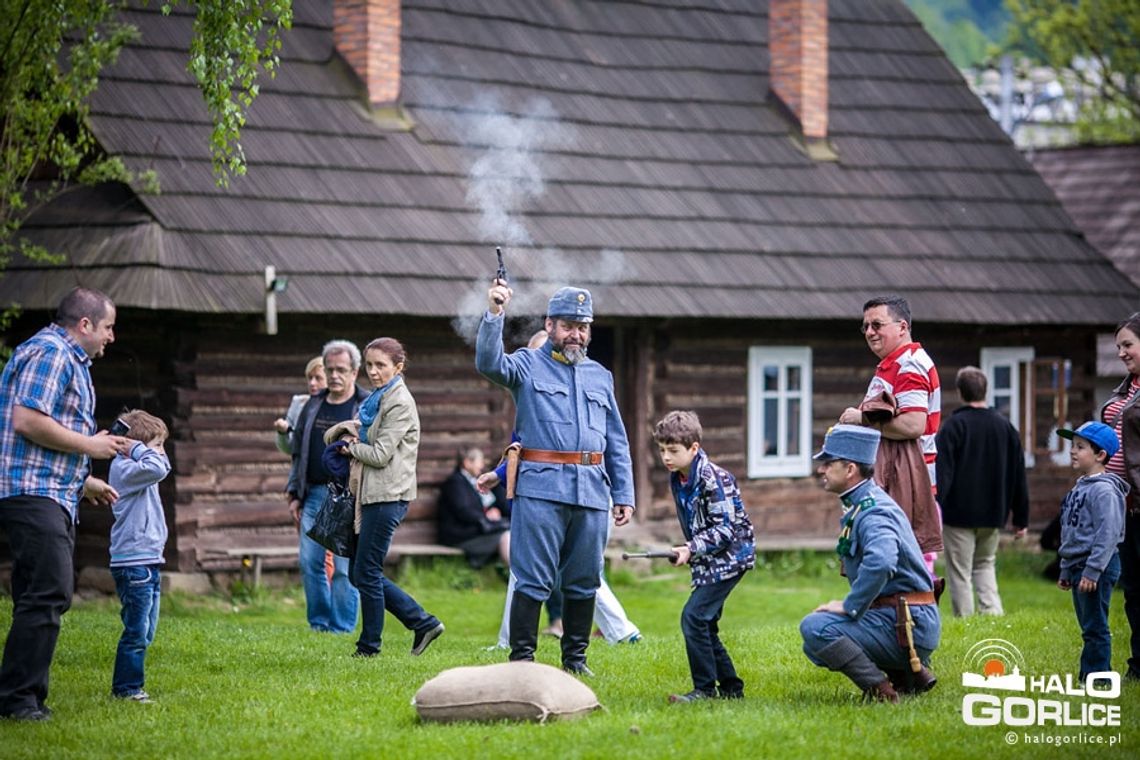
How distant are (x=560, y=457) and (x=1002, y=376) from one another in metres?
12.8

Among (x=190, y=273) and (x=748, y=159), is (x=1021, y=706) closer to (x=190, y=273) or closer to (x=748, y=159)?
(x=190, y=273)

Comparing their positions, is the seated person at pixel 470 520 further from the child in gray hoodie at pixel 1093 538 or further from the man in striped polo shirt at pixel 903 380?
the child in gray hoodie at pixel 1093 538

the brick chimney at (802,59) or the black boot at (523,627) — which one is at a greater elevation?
the brick chimney at (802,59)

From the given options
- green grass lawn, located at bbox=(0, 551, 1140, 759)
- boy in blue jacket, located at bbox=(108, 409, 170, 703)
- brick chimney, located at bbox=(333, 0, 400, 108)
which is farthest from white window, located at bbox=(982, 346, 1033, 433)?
boy in blue jacket, located at bbox=(108, 409, 170, 703)

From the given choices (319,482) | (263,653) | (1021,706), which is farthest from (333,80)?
(1021,706)

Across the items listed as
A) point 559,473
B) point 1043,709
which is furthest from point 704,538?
point 1043,709

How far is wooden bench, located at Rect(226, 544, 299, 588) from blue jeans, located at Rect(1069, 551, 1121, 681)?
8.32 metres

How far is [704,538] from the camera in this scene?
812cm

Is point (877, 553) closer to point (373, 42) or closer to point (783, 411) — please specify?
point (373, 42)

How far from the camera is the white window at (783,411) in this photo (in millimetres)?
18734

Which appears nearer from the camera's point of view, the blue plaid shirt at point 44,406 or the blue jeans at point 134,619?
the blue plaid shirt at point 44,406

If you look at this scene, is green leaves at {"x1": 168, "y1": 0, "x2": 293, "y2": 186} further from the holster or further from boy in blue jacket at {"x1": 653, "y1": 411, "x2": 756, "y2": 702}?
boy in blue jacket at {"x1": 653, "y1": 411, "x2": 756, "y2": 702}

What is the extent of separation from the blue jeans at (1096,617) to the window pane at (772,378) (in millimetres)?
10266
